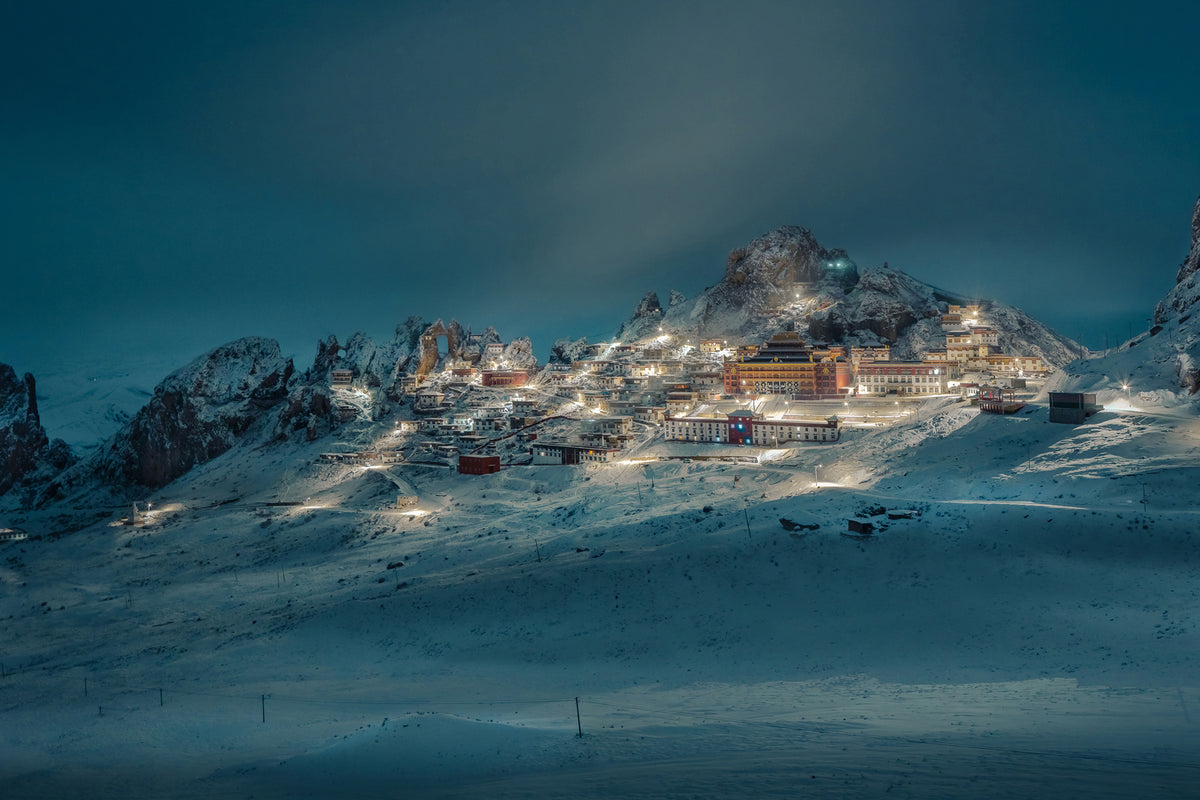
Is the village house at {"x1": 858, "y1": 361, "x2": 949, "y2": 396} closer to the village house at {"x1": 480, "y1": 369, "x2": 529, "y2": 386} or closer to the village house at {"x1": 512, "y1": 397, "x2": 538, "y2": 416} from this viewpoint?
the village house at {"x1": 512, "y1": 397, "x2": 538, "y2": 416}

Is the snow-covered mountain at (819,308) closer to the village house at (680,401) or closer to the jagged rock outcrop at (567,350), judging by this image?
the jagged rock outcrop at (567,350)

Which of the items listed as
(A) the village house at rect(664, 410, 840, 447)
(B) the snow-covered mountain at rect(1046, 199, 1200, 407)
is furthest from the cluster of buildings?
(B) the snow-covered mountain at rect(1046, 199, 1200, 407)

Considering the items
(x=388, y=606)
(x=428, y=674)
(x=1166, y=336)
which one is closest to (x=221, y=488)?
(x=388, y=606)

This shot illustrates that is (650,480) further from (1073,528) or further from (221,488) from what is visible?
(221,488)

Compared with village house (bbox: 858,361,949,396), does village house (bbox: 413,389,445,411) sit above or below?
above

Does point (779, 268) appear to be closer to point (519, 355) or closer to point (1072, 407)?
point (519, 355)

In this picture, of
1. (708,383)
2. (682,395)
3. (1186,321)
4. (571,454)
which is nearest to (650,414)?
(682,395)

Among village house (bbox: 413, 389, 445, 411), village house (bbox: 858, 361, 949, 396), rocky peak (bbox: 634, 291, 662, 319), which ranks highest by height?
rocky peak (bbox: 634, 291, 662, 319)
